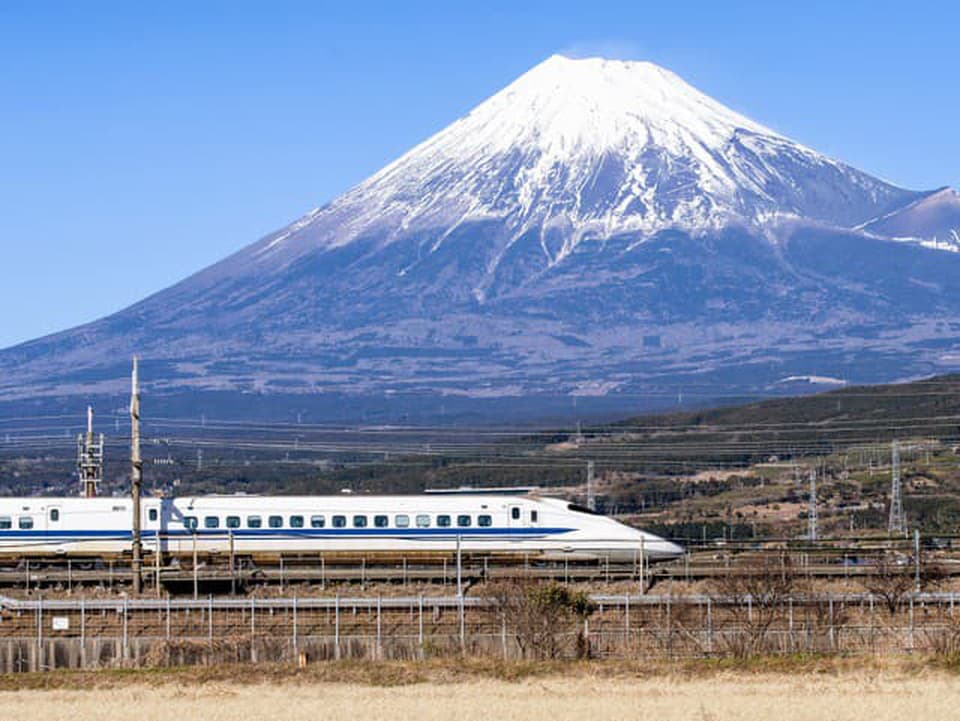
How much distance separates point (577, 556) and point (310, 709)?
83.5 ft

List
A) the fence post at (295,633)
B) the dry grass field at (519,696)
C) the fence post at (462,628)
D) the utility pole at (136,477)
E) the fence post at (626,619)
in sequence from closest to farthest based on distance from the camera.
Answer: the dry grass field at (519,696) < the fence post at (295,633) < the fence post at (462,628) < the fence post at (626,619) < the utility pole at (136,477)

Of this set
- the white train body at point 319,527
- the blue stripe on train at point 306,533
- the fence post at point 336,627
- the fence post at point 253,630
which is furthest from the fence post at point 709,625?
the blue stripe on train at point 306,533

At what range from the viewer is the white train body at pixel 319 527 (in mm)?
67375

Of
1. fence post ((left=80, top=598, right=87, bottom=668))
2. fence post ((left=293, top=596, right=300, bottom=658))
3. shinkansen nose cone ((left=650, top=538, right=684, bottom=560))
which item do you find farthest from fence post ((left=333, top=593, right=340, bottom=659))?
shinkansen nose cone ((left=650, top=538, right=684, bottom=560))

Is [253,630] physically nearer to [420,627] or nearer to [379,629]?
[379,629]

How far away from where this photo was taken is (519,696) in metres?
43.8

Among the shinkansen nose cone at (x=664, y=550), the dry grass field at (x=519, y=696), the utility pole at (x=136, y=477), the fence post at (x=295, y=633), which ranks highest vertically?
the utility pole at (x=136, y=477)

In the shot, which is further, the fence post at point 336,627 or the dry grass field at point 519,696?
the fence post at point 336,627

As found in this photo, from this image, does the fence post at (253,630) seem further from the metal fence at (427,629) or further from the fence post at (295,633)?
the fence post at (295,633)

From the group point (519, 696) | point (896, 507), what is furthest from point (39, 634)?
point (896, 507)

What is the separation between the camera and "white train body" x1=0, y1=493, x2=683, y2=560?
67.4 metres

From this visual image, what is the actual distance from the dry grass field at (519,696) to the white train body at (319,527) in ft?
66.8

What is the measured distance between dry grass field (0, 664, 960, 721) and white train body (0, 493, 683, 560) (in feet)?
66.8

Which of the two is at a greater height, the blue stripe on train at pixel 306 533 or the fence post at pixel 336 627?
the blue stripe on train at pixel 306 533
